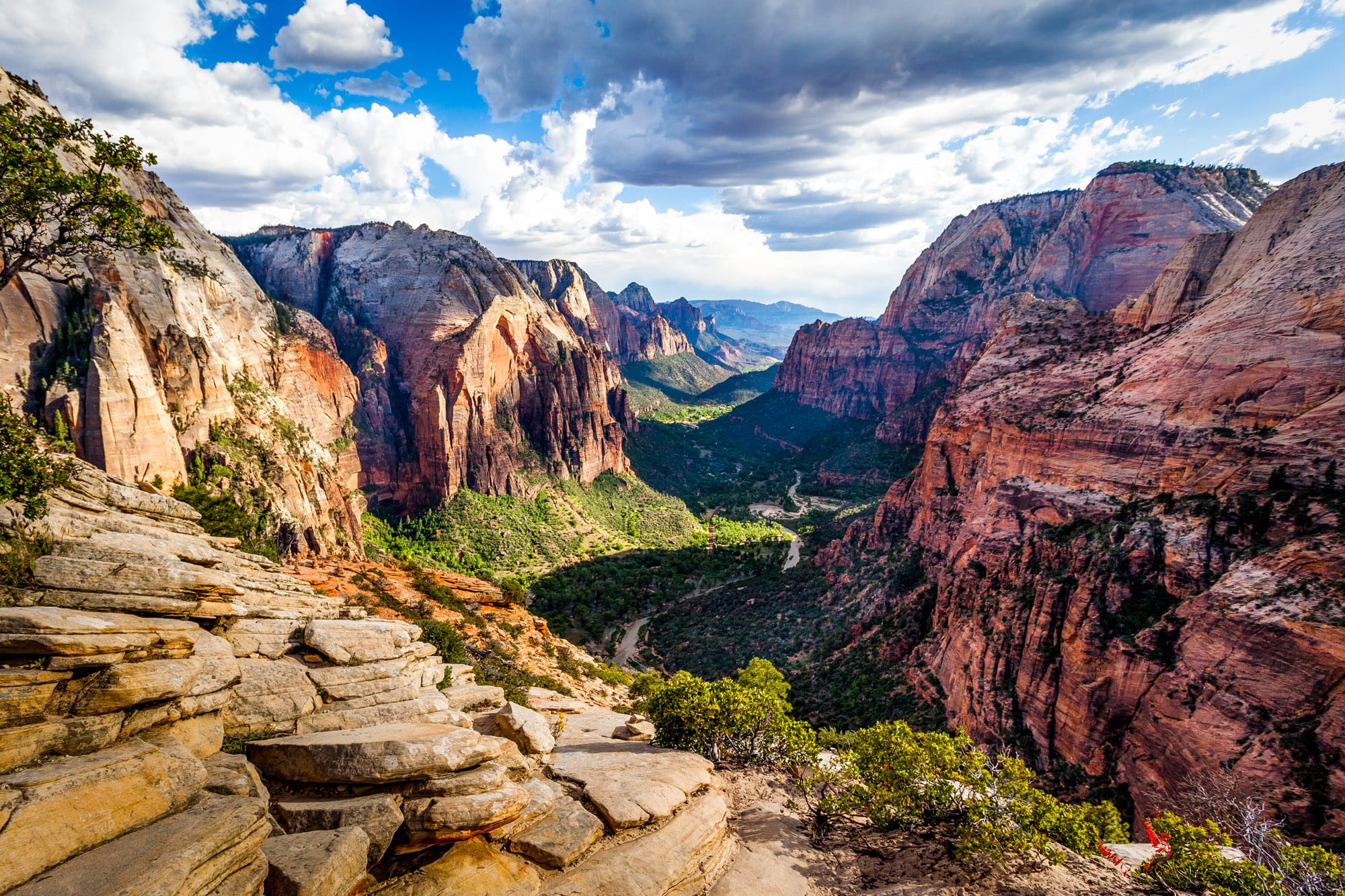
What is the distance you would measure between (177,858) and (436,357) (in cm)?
9264

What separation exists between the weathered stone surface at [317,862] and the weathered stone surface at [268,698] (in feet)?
16.9

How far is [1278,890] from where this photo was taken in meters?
15.2

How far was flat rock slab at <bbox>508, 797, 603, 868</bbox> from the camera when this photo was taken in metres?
15.8

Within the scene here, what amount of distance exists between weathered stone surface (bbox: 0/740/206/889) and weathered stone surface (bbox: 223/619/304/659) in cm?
597

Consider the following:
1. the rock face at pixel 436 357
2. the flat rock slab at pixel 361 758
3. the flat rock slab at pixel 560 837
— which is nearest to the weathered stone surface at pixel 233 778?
the flat rock slab at pixel 361 758

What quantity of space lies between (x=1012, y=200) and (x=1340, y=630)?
185273mm

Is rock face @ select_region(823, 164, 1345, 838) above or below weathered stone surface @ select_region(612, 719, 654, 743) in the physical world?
above

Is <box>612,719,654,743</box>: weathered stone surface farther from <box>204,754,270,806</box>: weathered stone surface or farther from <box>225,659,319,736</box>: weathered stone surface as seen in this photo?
<box>204,754,270,806</box>: weathered stone surface

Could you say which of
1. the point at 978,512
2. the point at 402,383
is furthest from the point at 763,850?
the point at 402,383

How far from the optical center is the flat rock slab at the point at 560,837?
1582 centimetres

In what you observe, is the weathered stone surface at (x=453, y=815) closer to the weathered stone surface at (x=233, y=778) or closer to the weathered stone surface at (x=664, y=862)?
the weathered stone surface at (x=664, y=862)

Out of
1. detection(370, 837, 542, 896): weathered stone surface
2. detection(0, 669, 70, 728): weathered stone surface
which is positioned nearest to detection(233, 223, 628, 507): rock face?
detection(0, 669, 70, 728): weathered stone surface

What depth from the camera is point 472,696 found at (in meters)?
24.2

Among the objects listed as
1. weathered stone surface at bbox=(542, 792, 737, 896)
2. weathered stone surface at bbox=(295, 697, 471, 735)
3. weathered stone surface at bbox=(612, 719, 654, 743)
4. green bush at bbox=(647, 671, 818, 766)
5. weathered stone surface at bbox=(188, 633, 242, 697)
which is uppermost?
weathered stone surface at bbox=(188, 633, 242, 697)
